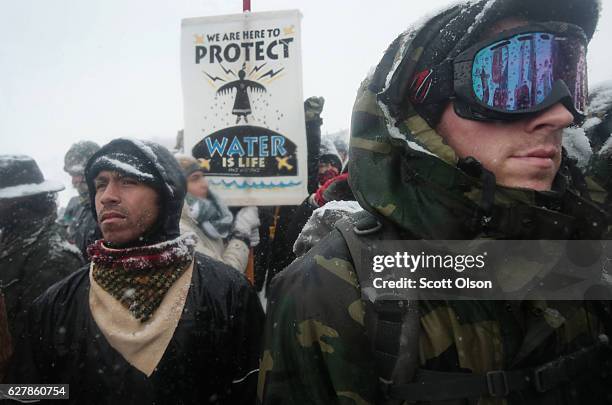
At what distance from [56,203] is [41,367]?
178 cm

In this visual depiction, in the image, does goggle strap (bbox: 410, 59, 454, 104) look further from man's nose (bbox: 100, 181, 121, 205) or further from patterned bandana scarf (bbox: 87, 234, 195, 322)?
man's nose (bbox: 100, 181, 121, 205)

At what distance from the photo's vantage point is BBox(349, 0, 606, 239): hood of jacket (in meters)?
1.15

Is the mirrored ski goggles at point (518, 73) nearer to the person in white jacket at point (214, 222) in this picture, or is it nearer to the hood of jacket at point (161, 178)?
the hood of jacket at point (161, 178)

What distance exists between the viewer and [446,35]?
1.31 m

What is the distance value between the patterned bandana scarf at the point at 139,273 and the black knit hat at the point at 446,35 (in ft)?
5.16

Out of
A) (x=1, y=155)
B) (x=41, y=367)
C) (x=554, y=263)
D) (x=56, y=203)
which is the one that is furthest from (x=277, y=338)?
(x=1, y=155)

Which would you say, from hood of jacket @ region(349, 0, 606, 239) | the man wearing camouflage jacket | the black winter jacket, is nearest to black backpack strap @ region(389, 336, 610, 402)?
the man wearing camouflage jacket

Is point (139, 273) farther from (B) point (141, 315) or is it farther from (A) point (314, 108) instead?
(A) point (314, 108)

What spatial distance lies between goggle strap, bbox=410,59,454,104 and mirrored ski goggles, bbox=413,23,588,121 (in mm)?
27

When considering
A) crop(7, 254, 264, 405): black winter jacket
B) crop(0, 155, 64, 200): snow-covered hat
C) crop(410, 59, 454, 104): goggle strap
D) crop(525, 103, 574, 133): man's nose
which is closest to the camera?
crop(525, 103, 574, 133): man's nose

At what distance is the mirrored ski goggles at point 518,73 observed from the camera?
1200 millimetres

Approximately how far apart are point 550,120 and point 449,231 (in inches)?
17.8

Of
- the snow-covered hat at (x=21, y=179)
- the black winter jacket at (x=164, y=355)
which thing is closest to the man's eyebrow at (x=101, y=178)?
the black winter jacket at (x=164, y=355)

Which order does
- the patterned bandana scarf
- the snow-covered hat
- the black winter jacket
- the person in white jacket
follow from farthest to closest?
the person in white jacket < the snow-covered hat < the patterned bandana scarf < the black winter jacket
